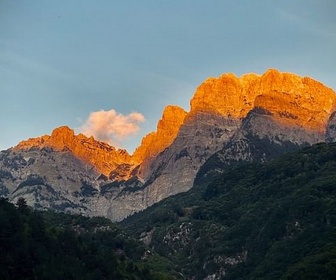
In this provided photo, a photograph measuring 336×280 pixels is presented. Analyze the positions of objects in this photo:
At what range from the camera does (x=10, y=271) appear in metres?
161

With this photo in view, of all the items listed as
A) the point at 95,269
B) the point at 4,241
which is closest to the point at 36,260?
the point at 4,241

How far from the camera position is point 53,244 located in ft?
629

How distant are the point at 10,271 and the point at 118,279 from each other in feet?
144

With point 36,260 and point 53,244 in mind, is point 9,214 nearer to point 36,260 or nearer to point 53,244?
point 53,244

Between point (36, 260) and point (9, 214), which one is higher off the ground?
point (9, 214)

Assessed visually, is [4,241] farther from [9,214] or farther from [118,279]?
[118,279]

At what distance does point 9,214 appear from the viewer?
196m

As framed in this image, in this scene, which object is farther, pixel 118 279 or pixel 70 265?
pixel 118 279

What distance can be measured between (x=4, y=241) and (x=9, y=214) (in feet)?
79.2

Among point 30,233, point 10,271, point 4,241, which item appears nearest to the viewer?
point 10,271

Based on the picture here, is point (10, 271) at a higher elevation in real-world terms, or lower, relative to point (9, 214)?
lower

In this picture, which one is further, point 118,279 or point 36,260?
point 118,279

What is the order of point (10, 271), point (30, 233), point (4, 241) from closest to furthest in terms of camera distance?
1. point (10, 271)
2. point (4, 241)
3. point (30, 233)

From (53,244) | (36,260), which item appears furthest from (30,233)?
(36,260)
